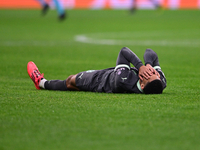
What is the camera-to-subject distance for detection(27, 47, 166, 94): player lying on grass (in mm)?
4520

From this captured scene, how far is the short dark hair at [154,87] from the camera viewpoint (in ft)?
14.6

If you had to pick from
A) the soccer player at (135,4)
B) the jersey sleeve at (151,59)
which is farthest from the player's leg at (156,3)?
the jersey sleeve at (151,59)

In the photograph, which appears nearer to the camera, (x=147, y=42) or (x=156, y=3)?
(x=147, y=42)

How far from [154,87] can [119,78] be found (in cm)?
40

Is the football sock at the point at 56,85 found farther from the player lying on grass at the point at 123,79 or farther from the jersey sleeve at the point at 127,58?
the jersey sleeve at the point at 127,58

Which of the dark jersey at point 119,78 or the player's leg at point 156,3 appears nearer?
the dark jersey at point 119,78

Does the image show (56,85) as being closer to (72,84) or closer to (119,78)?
(72,84)

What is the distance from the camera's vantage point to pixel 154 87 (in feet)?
14.9

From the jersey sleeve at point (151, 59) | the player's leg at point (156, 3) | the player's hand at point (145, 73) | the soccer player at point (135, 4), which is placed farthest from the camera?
the player's leg at point (156, 3)

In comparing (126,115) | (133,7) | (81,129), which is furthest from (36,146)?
(133,7)

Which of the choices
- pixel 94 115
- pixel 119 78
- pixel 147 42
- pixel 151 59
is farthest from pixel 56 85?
pixel 147 42

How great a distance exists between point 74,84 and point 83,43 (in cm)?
704

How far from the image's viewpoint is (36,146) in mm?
2936

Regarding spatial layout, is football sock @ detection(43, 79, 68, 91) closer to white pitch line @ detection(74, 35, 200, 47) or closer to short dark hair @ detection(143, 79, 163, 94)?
short dark hair @ detection(143, 79, 163, 94)
